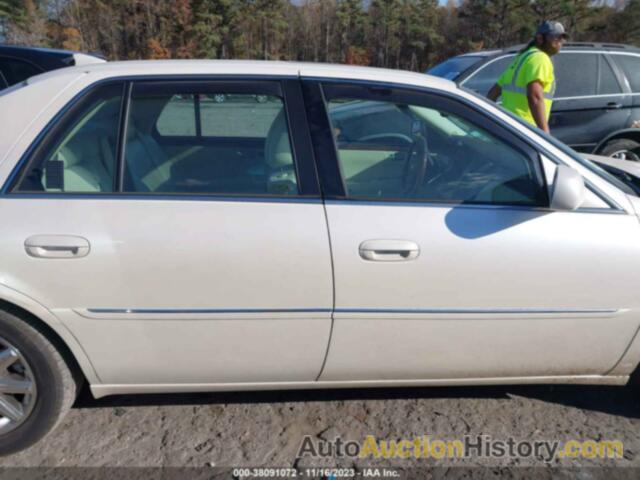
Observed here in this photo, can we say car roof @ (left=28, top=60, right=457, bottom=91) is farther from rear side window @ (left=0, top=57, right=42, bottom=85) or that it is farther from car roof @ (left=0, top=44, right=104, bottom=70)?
rear side window @ (left=0, top=57, right=42, bottom=85)

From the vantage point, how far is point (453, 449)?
8.02 feet

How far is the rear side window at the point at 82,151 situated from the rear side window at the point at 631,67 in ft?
20.6

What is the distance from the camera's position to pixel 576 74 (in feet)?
20.6

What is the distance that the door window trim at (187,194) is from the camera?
2189 mm

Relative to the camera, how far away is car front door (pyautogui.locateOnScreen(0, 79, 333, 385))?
6.99 feet

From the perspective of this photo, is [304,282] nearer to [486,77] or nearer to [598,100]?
[486,77]

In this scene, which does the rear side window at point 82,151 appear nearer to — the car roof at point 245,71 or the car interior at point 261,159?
the car interior at point 261,159

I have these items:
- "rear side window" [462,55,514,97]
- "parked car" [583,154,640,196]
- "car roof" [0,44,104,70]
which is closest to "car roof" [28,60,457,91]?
"parked car" [583,154,640,196]

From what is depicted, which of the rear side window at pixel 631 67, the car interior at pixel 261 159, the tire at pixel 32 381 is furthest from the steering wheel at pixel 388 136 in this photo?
the rear side window at pixel 631 67

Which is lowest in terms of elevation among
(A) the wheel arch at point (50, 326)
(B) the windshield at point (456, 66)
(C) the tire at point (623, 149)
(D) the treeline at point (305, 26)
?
(A) the wheel arch at point (50, 326)

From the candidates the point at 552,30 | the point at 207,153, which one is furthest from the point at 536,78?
the point at 207,153

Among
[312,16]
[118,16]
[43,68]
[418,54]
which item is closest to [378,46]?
[418,54]

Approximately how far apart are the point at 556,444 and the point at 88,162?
2.57m

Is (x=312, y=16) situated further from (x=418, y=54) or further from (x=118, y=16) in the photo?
(x=118, y=16)
